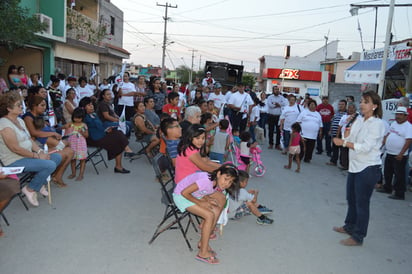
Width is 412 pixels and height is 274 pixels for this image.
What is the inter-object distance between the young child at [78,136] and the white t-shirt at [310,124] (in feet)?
18.0

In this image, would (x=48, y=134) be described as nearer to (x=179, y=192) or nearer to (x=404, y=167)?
(x=179, y=192)

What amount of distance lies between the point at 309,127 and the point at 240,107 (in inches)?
82.9

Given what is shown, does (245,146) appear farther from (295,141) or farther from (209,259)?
(209,259)

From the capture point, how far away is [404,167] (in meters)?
6.01

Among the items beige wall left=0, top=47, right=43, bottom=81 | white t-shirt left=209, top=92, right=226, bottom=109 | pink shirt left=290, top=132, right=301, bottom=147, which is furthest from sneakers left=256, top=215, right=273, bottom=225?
beige wall left=0, top=47, right=43, bottom=81

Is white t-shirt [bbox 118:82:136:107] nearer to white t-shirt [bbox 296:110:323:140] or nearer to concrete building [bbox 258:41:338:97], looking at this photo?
white t-shirt [bbox 296:110:323:140]

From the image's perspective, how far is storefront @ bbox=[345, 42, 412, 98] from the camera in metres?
13.0

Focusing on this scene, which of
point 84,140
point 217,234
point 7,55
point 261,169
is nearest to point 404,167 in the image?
point 261,169

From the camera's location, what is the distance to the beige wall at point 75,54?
14.9 metres

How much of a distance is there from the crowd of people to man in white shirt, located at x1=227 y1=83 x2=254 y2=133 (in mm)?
29

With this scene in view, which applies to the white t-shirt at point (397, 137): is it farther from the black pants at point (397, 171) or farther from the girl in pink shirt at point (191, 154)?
the girl in pink shirt at point (191, 154)

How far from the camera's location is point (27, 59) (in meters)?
13.7

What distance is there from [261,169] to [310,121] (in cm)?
254

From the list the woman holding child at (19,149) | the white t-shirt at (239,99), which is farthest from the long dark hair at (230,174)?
the white t-shirt at (239,99)
